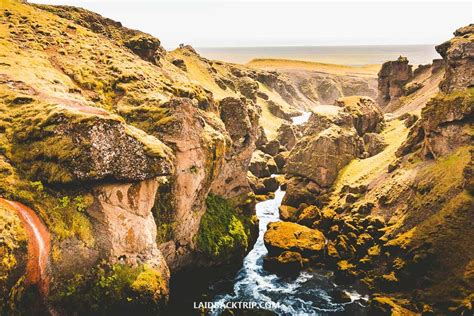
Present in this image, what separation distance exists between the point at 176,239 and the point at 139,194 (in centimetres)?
961

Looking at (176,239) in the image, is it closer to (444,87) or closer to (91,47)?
(91,47)

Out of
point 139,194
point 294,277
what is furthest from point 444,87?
point 139,194

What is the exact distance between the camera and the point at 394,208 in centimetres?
4816

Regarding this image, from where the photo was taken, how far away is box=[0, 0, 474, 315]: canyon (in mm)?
26438

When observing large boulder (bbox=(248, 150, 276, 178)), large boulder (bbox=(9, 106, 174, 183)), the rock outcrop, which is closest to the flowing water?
large boulder (bbox=(9, 106, 174, 183))

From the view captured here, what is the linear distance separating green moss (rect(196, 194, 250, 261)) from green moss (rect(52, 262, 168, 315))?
11546 mm

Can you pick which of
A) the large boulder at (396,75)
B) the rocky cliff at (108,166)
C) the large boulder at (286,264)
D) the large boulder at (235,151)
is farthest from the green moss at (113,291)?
the large boulder at (396,75)

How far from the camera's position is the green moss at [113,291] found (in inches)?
984

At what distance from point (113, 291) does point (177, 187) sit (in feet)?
40.7

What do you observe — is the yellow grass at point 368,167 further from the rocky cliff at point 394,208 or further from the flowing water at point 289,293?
the flowing water at point 289,293

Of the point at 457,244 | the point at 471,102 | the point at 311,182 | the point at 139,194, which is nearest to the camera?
the point at 139,194

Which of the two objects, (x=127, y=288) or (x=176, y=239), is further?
(x=176, y=239)

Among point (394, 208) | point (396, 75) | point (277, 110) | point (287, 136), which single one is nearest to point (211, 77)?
point (287, 136)

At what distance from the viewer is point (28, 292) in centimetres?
2294
